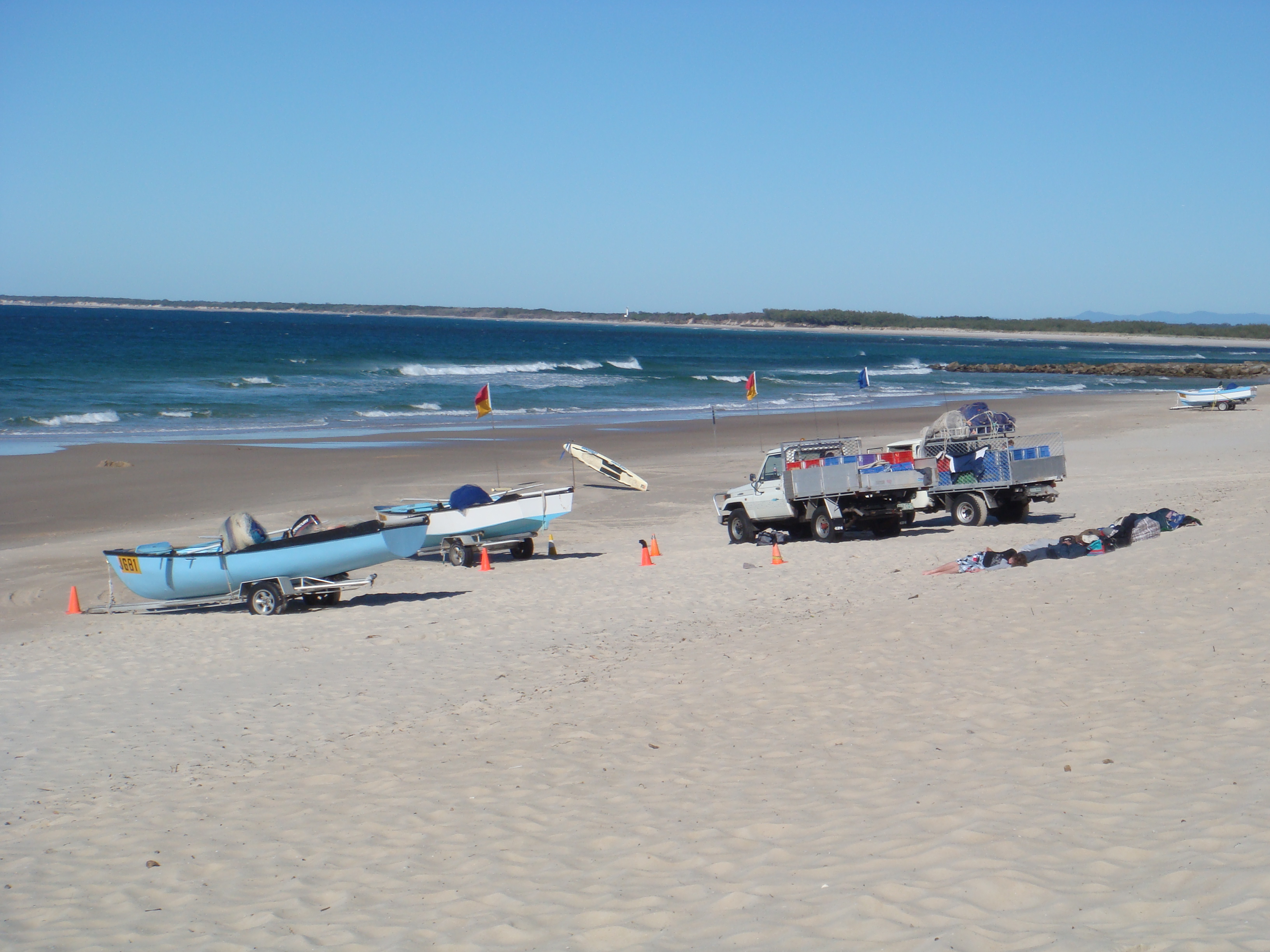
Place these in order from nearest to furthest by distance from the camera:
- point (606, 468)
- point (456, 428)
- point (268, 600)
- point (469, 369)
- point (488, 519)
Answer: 1. point (268, 600)
2. point (488, 519)
3. point (606, 468)
4. point (456, 428)
5. point (469, 369)

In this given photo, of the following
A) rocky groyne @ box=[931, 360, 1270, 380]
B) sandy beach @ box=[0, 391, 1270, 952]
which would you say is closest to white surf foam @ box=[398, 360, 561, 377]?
rocky groyne @ box=[931, 360, 1270, 380]

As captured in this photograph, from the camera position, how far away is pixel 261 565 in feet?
46.4

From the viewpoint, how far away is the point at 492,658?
10812 mm

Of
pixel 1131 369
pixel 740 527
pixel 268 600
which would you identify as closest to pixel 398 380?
pixel 740 527

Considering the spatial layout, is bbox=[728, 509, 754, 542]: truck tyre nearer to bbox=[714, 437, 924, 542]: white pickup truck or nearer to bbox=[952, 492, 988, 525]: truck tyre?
bbox=[714, 437, 924, 542]: white pickup truck

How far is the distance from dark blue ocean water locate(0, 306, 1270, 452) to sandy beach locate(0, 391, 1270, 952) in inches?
1042

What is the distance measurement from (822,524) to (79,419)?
1350 inches

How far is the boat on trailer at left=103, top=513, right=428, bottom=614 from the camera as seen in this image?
46.1 ft

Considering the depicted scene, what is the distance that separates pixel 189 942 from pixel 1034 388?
226 ft

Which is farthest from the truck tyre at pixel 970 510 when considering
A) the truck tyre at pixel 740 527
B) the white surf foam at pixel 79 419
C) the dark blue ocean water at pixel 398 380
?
the white surf foam at pixel 79 419

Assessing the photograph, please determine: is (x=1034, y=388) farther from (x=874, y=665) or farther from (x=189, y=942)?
(x=189, y=942)

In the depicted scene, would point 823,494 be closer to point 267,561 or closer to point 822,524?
point 822,524

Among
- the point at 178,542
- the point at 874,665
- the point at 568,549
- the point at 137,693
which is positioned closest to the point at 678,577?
the point at 568,549

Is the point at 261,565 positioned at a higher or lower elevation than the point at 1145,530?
lower
